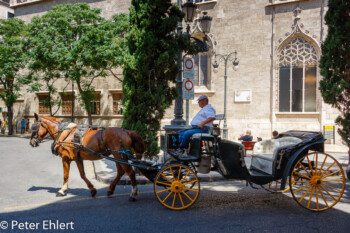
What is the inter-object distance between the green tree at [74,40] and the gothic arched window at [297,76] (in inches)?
445

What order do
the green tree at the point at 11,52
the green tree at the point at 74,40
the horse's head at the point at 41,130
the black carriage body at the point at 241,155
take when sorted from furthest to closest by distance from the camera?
1. the green tree at the point at 11,52
2. the green tree at the point at 74,40
3. the horse's head at the point at 41,130
4. the black carriage body at the point at 241,155

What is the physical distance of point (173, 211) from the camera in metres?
4.97

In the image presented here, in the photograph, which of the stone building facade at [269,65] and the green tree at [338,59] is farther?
the stone building facade at [269,65]

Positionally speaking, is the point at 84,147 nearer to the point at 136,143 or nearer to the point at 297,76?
the point at 136,143

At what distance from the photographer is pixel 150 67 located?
25.8 ft

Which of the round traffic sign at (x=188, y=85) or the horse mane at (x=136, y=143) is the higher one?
the round traffic sign at (x=188, y=85)

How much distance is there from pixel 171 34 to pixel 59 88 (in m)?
22.1

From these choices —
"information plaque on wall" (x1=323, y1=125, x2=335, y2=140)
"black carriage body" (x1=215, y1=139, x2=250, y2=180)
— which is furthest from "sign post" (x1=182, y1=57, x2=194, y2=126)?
"information plaque on wall" (x1=323, y1=125, x2=335, y2=140)

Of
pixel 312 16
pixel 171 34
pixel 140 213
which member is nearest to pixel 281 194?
pixel 140 213

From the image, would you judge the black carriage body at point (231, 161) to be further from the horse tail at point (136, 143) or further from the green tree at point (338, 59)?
the green tree at point (338, 59)

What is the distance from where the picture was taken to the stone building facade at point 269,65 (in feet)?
62.5

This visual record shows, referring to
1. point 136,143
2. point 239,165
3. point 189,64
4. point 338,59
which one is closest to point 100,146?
point 136,143

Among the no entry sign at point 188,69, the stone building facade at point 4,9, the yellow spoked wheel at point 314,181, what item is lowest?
the yellow spoked wheel at point 314,181

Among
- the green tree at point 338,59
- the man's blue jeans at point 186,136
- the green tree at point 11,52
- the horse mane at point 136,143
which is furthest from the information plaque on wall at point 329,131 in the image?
the green tree at point 11,52
